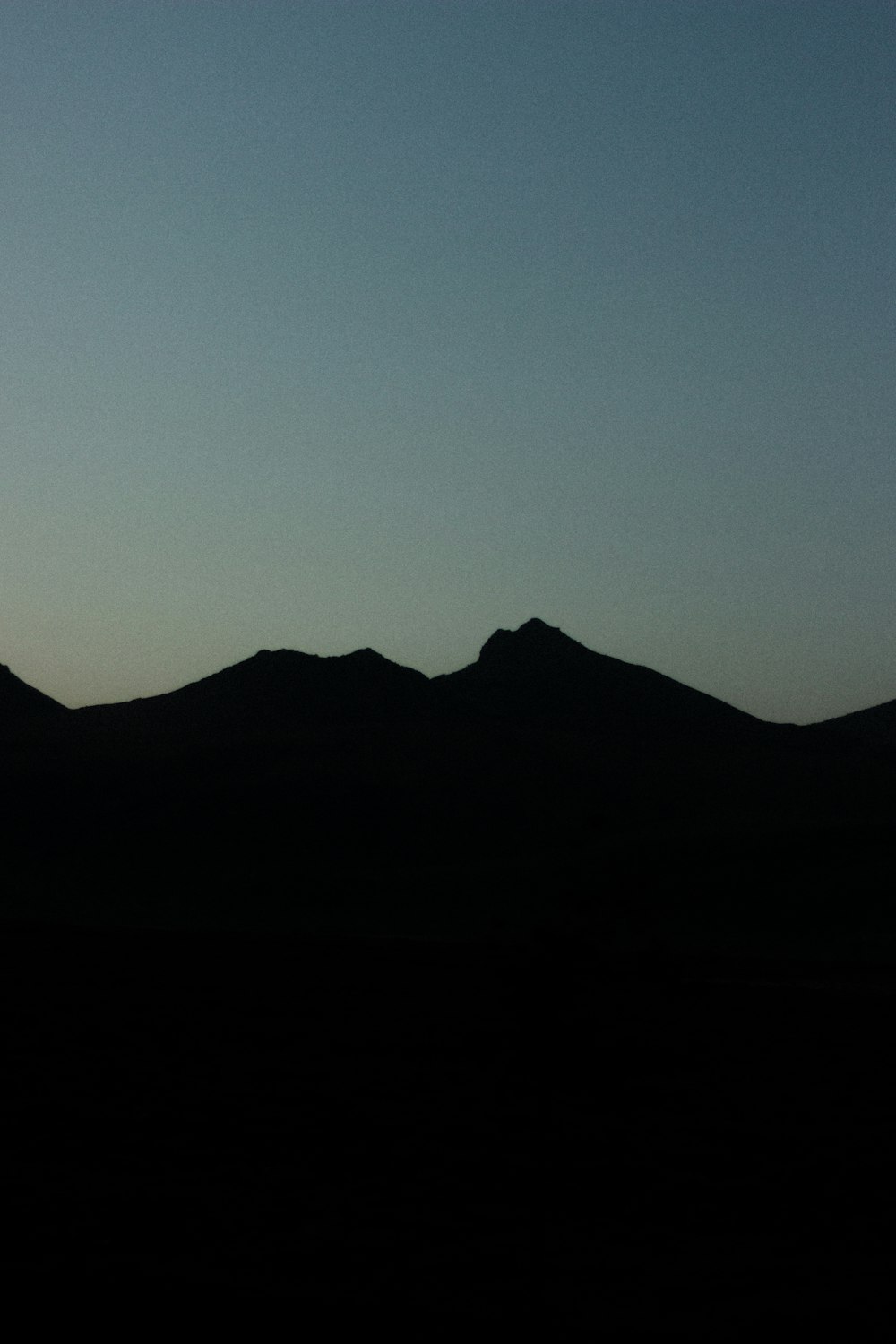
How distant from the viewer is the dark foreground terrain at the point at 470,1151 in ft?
33.8

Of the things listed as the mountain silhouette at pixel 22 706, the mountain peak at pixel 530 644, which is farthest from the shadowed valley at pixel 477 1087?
the mountain peak at pixel 530 644

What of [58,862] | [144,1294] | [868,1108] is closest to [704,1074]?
[868,1108]

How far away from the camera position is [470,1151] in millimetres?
14672

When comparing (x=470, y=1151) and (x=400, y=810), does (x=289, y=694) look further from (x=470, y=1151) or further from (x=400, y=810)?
(x=470, y=1151)

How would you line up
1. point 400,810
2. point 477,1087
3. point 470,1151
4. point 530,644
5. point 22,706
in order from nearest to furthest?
point 470,1151, point 477,1087, point 400,810, point 22,706, point 530,644

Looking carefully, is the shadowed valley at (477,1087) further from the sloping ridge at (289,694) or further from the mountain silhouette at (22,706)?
the sloping ridge at (289,694)

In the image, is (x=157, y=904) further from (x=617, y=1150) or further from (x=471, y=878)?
(x=617, y=1150)

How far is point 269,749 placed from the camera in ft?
265

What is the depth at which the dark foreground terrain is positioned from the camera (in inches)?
405

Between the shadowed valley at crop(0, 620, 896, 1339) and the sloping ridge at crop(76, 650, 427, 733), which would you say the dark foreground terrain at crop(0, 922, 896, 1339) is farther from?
the sloping ridge at crop(76, 650, 427, 733)

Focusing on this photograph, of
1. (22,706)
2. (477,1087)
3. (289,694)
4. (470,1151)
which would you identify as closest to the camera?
(470,1151)

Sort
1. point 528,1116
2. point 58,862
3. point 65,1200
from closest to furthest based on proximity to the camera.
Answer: point 65,1200
point 528,1116
point 58,862

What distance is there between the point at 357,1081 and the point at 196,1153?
3773mm

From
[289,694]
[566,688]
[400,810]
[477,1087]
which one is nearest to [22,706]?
[289,694]
